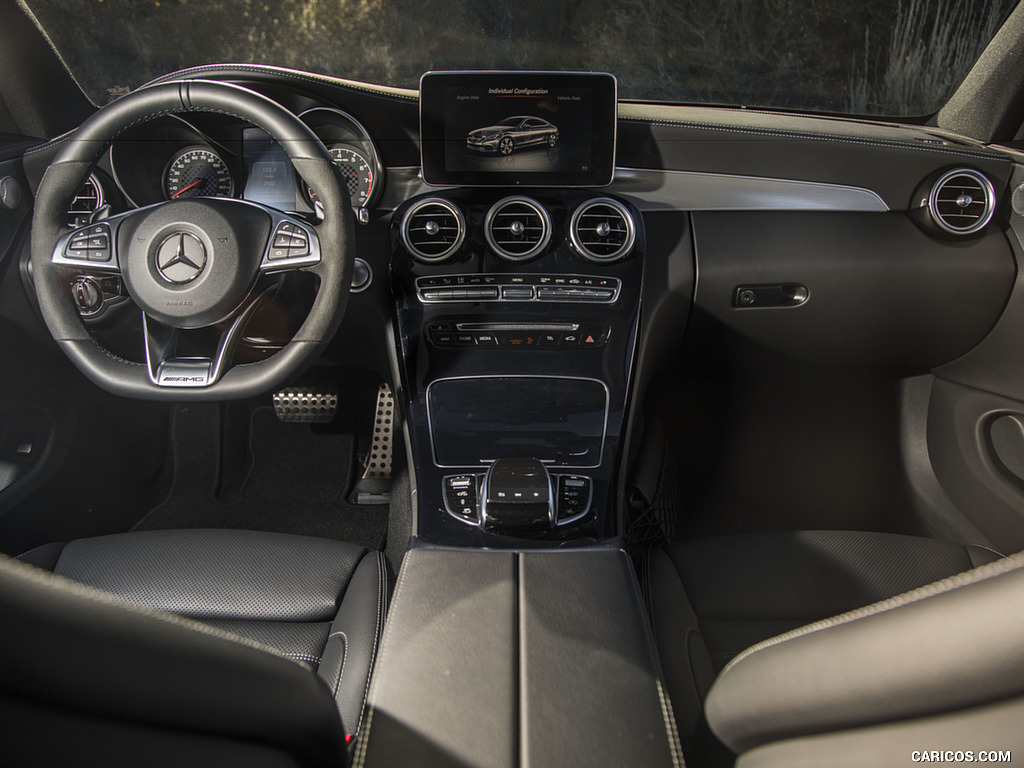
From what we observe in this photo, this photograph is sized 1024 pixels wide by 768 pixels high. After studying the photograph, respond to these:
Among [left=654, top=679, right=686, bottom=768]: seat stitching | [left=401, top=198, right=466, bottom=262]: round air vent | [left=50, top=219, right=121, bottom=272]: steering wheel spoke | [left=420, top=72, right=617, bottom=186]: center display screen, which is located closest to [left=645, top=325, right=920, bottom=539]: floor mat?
[left=420, top=72, right=617, bottom=186]: center display screen

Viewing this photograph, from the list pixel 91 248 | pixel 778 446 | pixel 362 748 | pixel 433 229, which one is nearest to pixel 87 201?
pixel 91 248

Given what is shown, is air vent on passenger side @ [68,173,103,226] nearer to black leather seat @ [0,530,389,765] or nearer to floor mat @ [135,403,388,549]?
floor mat @ [135,403,388,549]

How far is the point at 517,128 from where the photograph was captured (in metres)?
1.46

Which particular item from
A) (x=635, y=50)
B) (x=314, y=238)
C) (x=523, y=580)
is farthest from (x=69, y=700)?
(x=635, y=50)

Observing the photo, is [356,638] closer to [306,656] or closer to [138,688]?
[306,656]

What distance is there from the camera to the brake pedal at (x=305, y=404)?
6.75 feet

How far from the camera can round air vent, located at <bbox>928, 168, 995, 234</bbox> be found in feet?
5.10

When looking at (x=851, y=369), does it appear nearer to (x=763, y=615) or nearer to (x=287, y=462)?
(x=763, y=615)

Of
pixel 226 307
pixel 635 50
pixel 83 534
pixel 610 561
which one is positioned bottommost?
pixel 83 534

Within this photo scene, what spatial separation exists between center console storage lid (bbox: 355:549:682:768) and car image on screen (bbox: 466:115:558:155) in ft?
2.92

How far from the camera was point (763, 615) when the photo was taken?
117 cm

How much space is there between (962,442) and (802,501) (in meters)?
0.44

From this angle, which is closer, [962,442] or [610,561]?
[610,561]

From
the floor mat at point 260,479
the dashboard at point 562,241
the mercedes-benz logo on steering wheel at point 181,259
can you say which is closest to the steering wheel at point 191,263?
the mercedes-benz logo on steering wheel at point 181,259
